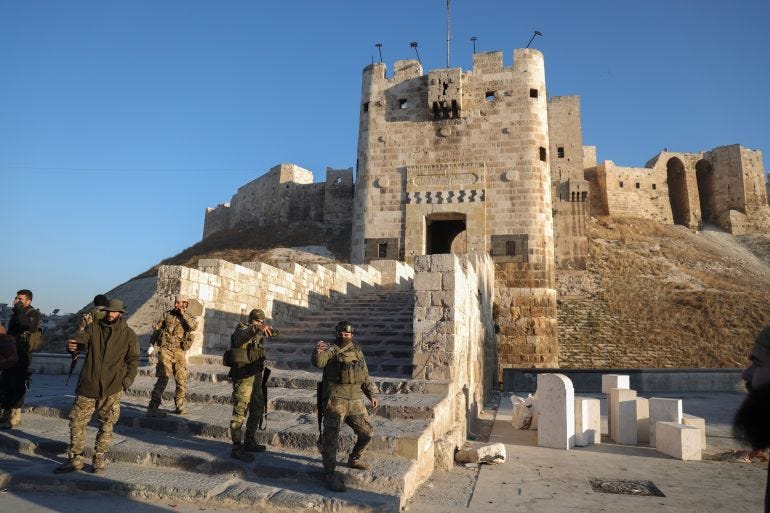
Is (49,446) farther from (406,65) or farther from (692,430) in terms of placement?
(406,65)

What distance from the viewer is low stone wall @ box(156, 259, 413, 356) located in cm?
816

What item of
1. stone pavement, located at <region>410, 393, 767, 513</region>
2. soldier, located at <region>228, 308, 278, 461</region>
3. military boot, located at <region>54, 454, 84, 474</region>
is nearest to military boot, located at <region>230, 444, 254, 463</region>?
soldier, located at <region>228, 308, 278, 461</region>

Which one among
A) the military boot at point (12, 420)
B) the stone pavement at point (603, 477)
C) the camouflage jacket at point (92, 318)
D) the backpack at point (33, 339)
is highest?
the camouflage jacket at point (92, 318)

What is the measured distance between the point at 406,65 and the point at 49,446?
17038 millimetres

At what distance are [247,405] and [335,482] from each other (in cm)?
127

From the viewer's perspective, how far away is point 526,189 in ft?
55.3

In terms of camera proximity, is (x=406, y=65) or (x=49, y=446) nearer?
(x=49, y=446)

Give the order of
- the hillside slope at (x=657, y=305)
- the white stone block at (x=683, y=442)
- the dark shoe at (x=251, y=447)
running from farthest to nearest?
Answer: the hillside slope at (x=657, y=305), the white stone block at (x=683, y=442), the dark shoe at (x=251, y=447)

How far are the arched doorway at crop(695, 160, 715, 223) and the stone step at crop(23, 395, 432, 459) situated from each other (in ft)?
157

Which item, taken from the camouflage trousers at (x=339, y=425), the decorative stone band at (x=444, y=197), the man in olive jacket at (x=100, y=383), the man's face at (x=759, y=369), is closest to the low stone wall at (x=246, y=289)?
the man in olive jacket at (x=100, y=383)

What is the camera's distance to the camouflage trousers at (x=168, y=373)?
5.60 meters

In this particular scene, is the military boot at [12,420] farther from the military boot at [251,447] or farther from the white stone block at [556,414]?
the white stone block at [556,414]

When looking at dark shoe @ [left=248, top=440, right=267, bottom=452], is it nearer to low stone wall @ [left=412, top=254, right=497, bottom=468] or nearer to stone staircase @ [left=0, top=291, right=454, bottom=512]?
stone staircase @ [left=0, top=291, right=454, bottom=512]

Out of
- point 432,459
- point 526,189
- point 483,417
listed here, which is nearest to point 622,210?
point 526,189
